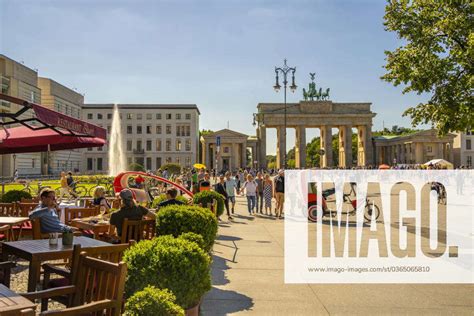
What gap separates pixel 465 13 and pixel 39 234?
1307 cm

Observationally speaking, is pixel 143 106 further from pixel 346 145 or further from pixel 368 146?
pixel 368 146

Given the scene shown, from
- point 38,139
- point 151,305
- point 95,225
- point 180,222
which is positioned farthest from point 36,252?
point 38,139

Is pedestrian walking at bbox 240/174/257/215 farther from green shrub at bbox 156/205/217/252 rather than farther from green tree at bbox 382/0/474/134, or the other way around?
green shrub at bbox 156/205/217/252

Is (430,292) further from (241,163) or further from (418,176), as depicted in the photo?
(241,163)

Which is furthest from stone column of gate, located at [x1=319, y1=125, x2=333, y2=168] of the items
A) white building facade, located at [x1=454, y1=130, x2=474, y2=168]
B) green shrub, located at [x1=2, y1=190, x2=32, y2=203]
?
green shrub, located at [x1=2, y1=190, x2=32, y2=203]

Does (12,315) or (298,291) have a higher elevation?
(12,315)

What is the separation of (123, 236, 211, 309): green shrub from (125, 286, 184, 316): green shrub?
0.97 m

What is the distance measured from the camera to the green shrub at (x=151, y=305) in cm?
375

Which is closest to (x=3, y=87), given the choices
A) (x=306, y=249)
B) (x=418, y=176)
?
(x=418, y=176)

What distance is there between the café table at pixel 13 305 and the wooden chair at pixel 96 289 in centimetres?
17

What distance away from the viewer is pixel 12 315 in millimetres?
3025

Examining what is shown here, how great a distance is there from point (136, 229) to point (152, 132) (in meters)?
100.0

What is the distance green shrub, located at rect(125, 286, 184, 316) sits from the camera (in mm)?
3751

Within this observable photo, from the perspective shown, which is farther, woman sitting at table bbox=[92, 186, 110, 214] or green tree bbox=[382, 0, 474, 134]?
green tree bbox=[382, 0, 474, 134]
